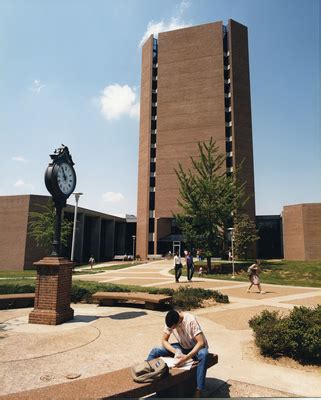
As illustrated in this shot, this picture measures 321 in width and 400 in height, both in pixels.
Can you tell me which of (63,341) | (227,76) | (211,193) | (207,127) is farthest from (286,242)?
(63,341)

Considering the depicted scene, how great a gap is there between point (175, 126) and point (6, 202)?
3045 cm

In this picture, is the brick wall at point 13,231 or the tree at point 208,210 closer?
the tree at point 208,210

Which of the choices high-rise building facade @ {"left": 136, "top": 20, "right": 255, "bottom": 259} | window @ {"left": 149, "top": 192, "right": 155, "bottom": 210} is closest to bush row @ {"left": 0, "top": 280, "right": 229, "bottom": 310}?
high-rise building facade @ {"left": 136, "top": 20, "right": 255, "bottom": 259}

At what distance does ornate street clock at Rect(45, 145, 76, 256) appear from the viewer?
31.3ft

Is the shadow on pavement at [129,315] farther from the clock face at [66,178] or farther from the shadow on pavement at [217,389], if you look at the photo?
the shadow on pavement at [217,389]

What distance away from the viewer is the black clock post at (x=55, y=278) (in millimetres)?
8633

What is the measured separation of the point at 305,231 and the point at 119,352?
42.2 metres

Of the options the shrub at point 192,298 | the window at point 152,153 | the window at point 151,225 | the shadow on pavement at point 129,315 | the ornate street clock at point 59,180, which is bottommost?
the shadow on pavement at point 129,315

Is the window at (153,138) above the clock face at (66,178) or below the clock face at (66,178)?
above

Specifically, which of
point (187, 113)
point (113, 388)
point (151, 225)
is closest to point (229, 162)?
point (187, 113)

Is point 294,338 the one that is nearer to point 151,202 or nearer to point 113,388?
point 113,388

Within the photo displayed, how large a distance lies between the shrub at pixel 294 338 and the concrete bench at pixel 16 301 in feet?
28.1

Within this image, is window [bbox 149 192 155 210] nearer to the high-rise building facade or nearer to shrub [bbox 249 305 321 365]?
the high-rise building facade

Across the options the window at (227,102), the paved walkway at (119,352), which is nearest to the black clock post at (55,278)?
the paved walkway at (119,352)
